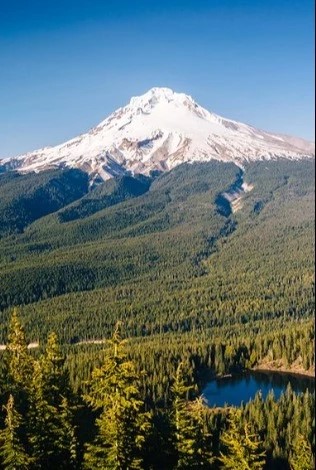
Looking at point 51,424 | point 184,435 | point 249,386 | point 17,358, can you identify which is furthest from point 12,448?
point 249,386

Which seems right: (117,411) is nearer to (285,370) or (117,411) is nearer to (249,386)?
(249,386)

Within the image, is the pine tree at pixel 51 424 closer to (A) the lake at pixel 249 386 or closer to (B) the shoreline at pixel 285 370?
(A) the lake at pixel 249 386

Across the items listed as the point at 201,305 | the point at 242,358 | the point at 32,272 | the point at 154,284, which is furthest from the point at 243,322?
the point at 32,272

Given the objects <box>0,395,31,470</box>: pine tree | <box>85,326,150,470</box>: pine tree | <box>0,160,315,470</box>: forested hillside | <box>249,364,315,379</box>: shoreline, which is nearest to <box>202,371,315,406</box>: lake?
<box>249,364,315,379</box>: shoreline

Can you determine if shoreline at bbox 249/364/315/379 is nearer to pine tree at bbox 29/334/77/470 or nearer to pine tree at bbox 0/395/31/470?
pine tree at bbox 29/334/77/470

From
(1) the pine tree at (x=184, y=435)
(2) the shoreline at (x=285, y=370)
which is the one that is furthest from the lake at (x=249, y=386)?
(1) the pine tree at (x=184, y=435)

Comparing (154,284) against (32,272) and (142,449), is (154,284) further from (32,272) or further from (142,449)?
(142,449)
